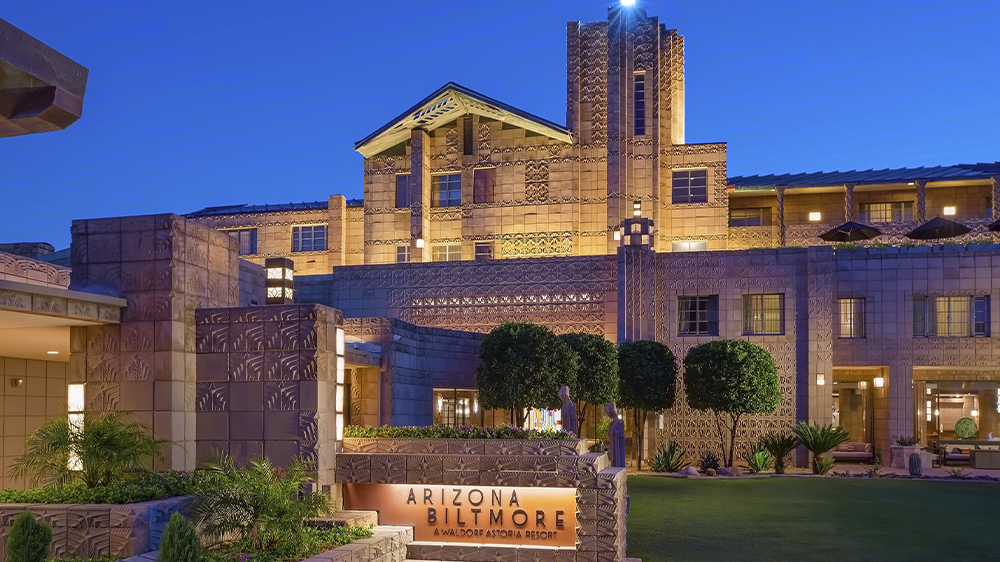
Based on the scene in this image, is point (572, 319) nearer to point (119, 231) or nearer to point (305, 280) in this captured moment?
point (305, 280)

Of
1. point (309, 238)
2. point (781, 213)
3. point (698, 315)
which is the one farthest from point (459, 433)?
point (309, 238)

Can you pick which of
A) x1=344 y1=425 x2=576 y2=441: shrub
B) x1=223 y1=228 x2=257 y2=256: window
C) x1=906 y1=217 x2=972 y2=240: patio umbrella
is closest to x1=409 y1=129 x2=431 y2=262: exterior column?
x1=223 y1=228 x2=257 y2=256: window

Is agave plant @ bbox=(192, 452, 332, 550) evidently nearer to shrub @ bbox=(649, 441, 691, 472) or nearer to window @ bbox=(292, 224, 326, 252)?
shrub @ bbox=(649, 441, 691, 472)

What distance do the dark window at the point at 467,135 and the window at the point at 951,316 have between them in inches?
769

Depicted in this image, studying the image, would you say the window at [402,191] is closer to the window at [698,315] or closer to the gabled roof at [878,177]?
the window at [698,315]

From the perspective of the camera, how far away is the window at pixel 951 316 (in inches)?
1234

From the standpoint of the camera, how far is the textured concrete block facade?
13.3 m

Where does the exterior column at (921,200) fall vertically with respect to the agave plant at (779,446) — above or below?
above

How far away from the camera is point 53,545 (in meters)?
10.8

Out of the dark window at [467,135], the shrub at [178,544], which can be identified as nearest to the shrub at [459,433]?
the shrub at [178,544]

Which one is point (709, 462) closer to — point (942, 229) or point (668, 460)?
point (668, 460)

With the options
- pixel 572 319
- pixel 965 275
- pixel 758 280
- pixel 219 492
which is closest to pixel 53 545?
pixel 219 492

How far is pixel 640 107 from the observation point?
3916 cm

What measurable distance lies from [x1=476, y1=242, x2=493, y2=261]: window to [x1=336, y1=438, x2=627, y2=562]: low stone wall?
26044mm
